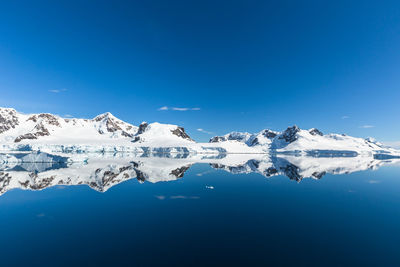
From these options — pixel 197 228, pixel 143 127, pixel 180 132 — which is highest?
pixel 143 127

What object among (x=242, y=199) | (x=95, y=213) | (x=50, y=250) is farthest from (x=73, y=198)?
(x=242, y=199)

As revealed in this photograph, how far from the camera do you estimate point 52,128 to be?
544 feet

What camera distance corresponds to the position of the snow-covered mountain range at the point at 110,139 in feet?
358

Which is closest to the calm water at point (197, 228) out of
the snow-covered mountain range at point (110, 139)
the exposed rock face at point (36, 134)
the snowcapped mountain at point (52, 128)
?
the snow-covered mountain range at point (110, 139)

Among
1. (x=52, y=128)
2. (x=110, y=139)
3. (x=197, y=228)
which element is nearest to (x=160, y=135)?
(x=110, y=139)

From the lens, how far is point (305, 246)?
8.64 m

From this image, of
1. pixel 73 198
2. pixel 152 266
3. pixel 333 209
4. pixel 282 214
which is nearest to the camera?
pixel 152 266

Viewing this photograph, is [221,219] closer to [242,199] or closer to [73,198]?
[242,199]

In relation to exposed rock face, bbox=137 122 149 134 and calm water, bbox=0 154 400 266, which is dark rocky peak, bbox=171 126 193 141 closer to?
exposed rock face, bbox=137 122 149 134

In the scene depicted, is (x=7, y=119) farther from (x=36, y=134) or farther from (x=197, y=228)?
(x=197, y=228)

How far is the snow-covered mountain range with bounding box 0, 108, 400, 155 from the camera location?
109 meters

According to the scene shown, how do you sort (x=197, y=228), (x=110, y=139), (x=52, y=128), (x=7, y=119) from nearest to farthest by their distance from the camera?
1. (x=197, y=228)
2. (x=110, y=139)
3. (x=52, y=128)
4. (x=7, y=119)

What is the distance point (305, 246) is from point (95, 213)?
12004 millimetres

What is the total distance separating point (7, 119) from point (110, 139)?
105 metres
